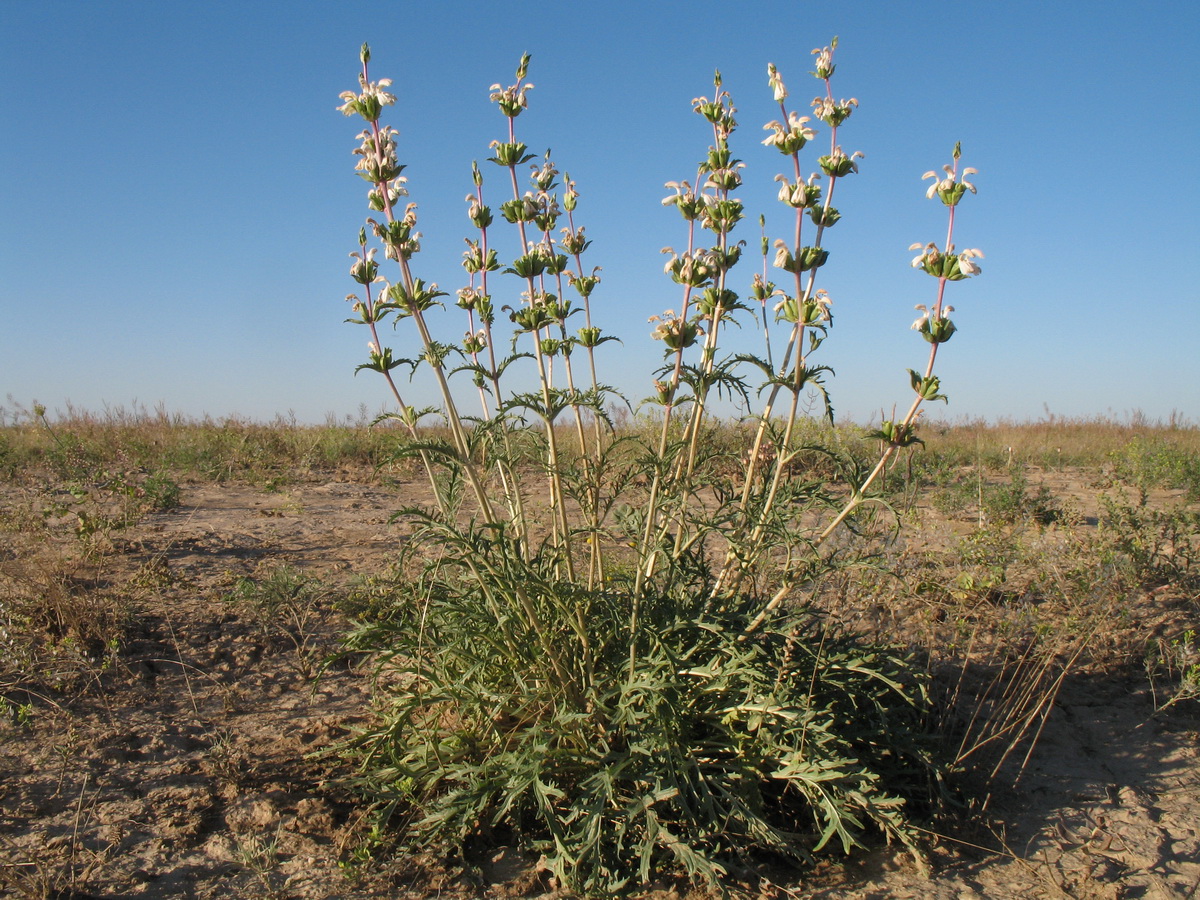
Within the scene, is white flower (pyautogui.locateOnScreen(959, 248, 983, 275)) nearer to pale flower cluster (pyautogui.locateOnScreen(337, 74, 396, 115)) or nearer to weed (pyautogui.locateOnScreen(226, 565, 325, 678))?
pale flower cluster (pyautogui.locateOnScreen(337, 74, 396, 115))

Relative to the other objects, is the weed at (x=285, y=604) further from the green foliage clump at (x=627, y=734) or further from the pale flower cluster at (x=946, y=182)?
the pale flower cluster at (x=946, y=182)

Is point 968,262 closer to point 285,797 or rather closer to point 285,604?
point 285,797

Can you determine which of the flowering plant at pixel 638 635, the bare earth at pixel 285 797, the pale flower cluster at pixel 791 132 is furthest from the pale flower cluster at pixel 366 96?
the bare earth at pixel 285 797

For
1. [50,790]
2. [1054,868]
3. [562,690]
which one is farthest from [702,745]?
[50,790]

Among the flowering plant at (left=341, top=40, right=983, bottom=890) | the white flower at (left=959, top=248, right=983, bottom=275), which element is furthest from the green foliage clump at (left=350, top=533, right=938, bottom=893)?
the white flower at (left=959, top=248, right=983, bottom=275)

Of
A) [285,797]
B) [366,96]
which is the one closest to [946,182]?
[366,96]

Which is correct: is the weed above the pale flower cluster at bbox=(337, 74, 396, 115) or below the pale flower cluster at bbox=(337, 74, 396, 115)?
below

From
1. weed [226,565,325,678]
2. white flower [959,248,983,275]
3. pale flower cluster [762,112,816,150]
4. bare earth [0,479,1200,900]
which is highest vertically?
pale flower cluster [762,112,816,150]

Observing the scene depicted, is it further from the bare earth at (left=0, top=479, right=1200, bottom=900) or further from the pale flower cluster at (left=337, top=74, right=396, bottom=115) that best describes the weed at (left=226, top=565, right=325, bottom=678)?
the pale flower cluster at (left=337, top=74, right=396, bottom=115)

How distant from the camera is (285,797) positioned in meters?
2.76

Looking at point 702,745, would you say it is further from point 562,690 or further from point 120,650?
point 120,650

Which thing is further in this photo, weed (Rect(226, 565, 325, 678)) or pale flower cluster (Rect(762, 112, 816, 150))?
weed (Rect(226, 565, 325, 678))

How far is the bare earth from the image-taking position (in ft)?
7.71

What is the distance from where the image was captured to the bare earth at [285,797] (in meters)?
2.35
